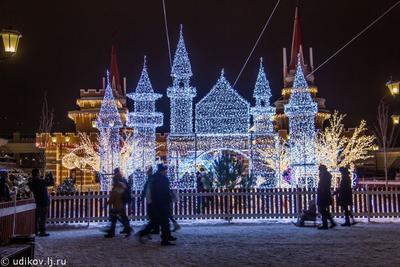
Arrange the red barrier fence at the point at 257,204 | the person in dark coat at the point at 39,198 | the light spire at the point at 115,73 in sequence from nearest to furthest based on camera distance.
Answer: the person in dark coat at the point at 39,198, the red barrier fence at the point at 257,204, the light spire at the point at 115,73

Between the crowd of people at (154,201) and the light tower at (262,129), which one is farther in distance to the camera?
the light tower at (262,129)

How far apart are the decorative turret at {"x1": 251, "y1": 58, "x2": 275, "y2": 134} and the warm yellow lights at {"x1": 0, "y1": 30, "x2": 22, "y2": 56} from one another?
660 inches

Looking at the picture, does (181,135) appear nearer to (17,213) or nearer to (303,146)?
(303,146)

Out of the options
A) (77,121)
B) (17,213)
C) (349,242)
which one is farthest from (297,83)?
(77,121)

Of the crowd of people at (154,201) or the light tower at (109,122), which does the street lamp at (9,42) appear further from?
the light tower at (109,122)

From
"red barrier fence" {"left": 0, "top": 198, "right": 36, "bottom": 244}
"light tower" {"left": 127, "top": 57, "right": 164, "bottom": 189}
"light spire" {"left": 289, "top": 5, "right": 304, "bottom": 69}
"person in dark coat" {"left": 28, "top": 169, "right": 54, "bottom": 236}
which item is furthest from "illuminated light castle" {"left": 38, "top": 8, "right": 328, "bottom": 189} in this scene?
"light spire" {"left": 289, "top": 5, "right": 304, "bottom": 69}

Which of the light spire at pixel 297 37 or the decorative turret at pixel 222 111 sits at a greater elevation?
the light spire at pixel 297 37

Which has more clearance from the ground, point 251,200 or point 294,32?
point 294,32

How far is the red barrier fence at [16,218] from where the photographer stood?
10.2 meters

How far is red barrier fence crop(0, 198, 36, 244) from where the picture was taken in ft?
33.4

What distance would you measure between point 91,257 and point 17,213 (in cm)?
270

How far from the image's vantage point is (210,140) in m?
26.2

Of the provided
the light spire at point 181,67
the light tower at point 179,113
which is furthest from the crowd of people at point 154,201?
the light spire at point 181,67

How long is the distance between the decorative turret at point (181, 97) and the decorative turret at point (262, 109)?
339cm
